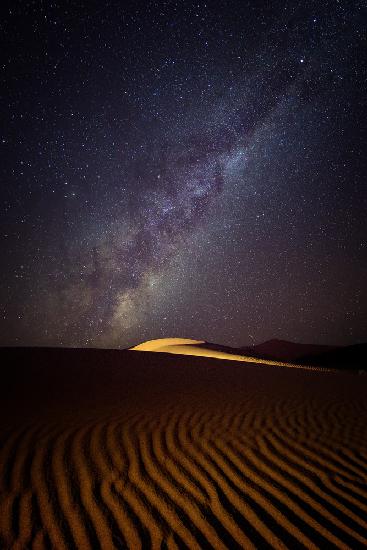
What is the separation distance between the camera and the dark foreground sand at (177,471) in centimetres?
262

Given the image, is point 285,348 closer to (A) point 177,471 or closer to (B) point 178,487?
(A) point 177,471

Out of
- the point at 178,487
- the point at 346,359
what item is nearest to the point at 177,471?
the point at 178,487

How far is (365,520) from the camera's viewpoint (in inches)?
116

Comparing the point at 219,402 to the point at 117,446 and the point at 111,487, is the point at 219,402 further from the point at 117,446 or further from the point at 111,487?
the point at 111,487

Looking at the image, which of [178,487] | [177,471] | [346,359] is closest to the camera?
[178,487]

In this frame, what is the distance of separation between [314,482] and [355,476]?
70 centimetres

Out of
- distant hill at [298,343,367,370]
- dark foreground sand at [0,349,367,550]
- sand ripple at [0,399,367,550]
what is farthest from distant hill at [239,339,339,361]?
sand ripple at [0,399,367,550]

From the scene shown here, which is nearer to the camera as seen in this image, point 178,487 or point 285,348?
point 178,487

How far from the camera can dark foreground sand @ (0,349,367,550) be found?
2.62m

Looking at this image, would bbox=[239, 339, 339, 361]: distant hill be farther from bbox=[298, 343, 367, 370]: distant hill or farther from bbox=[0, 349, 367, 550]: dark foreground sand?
bbox=[0, 349, 367, 550]: dark foreground sand

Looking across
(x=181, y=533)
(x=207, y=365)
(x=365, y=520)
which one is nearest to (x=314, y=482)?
(x=365, y=520)

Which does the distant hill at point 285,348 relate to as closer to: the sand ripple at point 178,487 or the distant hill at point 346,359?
the distant hill at point 346,359

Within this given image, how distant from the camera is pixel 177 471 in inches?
141

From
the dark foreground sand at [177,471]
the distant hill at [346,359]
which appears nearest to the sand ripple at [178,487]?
the dark foreground sand at [177,471]
